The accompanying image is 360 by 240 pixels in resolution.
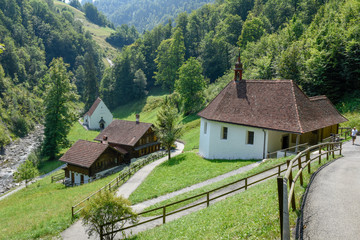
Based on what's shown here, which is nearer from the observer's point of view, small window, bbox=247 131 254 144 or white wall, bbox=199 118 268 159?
white wall, bbox=199 118 268 159

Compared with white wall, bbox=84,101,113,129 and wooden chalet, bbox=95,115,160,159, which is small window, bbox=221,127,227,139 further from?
white wall, bbox=84,101,113,129

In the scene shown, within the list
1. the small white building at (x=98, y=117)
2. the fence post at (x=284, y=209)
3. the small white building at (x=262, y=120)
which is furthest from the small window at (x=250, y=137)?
Answer: the small white building at (x=98, y=117)

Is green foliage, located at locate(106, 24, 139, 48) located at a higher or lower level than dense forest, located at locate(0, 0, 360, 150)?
higher

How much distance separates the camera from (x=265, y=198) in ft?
Answer: 36.2

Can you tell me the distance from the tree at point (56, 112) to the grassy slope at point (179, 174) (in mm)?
27788

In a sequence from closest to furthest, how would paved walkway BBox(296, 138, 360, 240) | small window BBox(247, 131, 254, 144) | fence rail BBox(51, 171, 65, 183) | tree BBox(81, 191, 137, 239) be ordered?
paved walkway BBox(296, 138, 360, 240) < tree BBox(81, 191, 137, 239) < small window BBox(247, 131, 254, 144) < fence rail BBox(51, 171, 65, 183)

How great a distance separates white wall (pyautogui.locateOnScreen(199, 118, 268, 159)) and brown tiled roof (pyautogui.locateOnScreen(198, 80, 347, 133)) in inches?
32.1

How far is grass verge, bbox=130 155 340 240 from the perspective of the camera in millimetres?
8523

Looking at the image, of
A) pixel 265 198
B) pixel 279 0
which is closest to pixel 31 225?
pixel 265 198

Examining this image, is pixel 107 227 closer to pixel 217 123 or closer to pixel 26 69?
pixel 217 123

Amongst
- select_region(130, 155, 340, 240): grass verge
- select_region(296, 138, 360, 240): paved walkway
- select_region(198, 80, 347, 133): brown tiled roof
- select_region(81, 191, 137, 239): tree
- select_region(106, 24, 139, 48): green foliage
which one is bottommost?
select_region(81, 191, 137, 239): tree

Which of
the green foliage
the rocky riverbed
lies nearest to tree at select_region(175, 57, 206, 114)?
the rocky riverbed

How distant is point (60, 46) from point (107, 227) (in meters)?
137

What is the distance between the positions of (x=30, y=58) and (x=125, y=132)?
3367 inches
